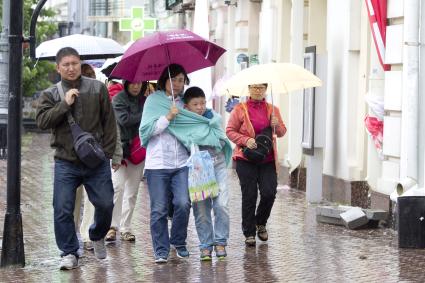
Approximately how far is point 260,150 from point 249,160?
6.3 inches

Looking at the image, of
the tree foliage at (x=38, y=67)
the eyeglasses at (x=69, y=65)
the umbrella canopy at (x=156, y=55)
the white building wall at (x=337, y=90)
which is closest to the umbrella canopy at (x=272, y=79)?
the umbrella canopy at (x=156, y=55)

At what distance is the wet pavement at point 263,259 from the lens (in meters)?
9.77

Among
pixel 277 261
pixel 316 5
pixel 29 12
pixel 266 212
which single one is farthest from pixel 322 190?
pixel 29 12

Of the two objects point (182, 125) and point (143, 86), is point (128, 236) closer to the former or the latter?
point (143, 86)

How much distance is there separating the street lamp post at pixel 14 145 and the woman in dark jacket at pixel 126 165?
64.7 inches

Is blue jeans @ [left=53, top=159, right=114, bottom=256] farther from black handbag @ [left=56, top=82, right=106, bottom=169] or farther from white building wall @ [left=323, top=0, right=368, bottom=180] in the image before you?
white building wall @ [left=323, top=0, right=368, bottom=180]

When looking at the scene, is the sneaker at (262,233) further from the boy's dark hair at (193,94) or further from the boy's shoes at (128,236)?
the boy's dark hair at (193,94)

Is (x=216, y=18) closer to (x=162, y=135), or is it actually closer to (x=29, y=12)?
(x=29, y=12)

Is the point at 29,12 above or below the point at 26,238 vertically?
above

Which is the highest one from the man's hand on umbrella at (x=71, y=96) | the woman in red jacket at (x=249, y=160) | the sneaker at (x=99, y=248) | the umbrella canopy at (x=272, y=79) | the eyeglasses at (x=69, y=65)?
the eyeglasses at (x=69, y=65)

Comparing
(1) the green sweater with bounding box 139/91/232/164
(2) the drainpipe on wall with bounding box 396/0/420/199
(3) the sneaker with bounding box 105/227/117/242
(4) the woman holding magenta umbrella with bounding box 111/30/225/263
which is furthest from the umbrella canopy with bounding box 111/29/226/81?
(2) the drainpipe on wall with bounding box 396/0/420/199

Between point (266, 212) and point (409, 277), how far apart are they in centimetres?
219

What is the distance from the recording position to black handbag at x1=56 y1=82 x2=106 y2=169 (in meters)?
9.71

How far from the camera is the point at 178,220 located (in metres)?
10.5
